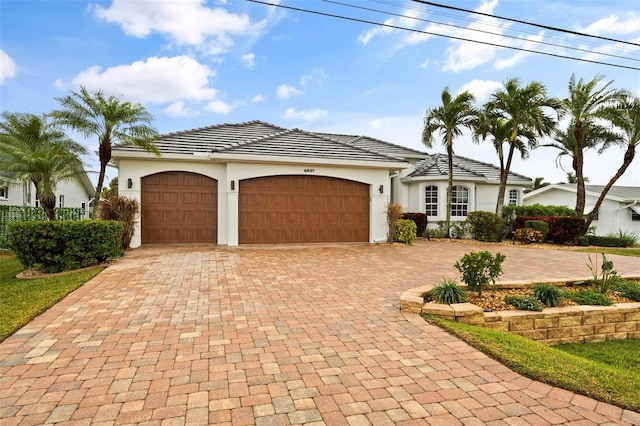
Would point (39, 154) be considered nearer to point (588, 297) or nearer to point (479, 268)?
point (479, 268)

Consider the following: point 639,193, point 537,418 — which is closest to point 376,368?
point 537,418

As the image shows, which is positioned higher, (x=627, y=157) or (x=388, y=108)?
(x=388, y=108)

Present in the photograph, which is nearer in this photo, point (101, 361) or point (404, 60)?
point (101, 361)

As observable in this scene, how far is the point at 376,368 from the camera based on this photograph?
3.45m

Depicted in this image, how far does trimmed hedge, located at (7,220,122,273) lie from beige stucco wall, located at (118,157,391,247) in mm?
3690

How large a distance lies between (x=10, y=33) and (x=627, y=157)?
77.0ft

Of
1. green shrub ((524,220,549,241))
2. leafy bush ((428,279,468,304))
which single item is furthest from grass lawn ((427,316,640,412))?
green shrub ((524,220,549,241))

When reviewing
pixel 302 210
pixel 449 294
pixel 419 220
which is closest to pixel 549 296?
pixel 449 294

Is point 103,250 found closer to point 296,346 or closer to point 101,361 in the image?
point 101,361

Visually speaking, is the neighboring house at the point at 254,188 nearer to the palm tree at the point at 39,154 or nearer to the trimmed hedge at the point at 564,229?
the palm tree at the point at 39,154

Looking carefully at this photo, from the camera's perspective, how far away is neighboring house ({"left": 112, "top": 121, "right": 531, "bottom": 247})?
1262 centimetres

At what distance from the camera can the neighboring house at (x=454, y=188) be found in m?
17.5

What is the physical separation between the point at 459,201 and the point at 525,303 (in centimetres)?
1344

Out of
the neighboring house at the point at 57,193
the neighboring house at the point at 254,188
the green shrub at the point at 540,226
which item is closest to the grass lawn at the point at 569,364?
the neighboring house at the point at 254,188
